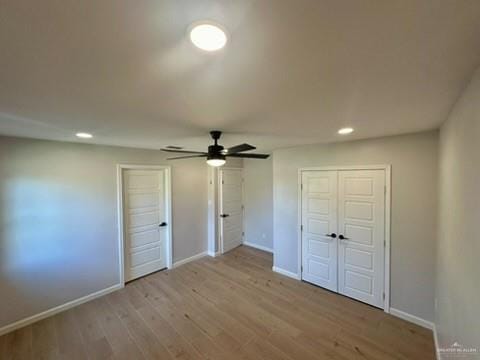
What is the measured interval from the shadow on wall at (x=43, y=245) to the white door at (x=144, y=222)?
0.54m

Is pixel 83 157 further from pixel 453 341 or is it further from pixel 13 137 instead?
pixel 453 341

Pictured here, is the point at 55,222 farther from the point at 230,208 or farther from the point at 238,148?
the point at 230,208

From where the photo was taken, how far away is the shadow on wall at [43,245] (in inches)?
109

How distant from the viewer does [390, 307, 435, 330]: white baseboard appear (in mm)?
2736

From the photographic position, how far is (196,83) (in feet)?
4.12

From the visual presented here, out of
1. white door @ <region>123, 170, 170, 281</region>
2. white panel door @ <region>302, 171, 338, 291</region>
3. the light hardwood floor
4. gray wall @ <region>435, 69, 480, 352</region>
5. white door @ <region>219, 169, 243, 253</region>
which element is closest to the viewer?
gray wall @ <region>435, 69, 480, 352</region>

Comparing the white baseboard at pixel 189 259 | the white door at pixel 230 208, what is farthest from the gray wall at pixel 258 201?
the white baseboard at pixel 189 259

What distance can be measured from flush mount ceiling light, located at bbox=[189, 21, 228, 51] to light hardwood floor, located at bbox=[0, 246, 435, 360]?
2892 mm

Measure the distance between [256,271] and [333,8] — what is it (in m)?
4.42

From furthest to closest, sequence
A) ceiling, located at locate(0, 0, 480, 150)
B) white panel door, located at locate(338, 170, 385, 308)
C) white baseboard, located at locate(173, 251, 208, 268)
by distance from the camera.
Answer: white baseboard, located at locate(173, 251, 208, 268)
white panel door, located at locate(338, 170, 385, 308)
ceiling, located at locate(0, 0, 480, 150)

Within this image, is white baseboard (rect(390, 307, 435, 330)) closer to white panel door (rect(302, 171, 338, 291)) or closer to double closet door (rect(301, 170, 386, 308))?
double closet door (rect(301, 170, 386, 308))

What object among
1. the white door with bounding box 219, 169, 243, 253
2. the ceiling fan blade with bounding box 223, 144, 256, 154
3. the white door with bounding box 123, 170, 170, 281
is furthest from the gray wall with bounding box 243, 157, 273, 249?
the ceiling fan blade with bounding box 223, 144, 256, 154

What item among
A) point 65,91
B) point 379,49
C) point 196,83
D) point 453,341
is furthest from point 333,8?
point 453,341

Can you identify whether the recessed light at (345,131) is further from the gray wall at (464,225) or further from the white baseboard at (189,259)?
the white baseboard at (189,259)
